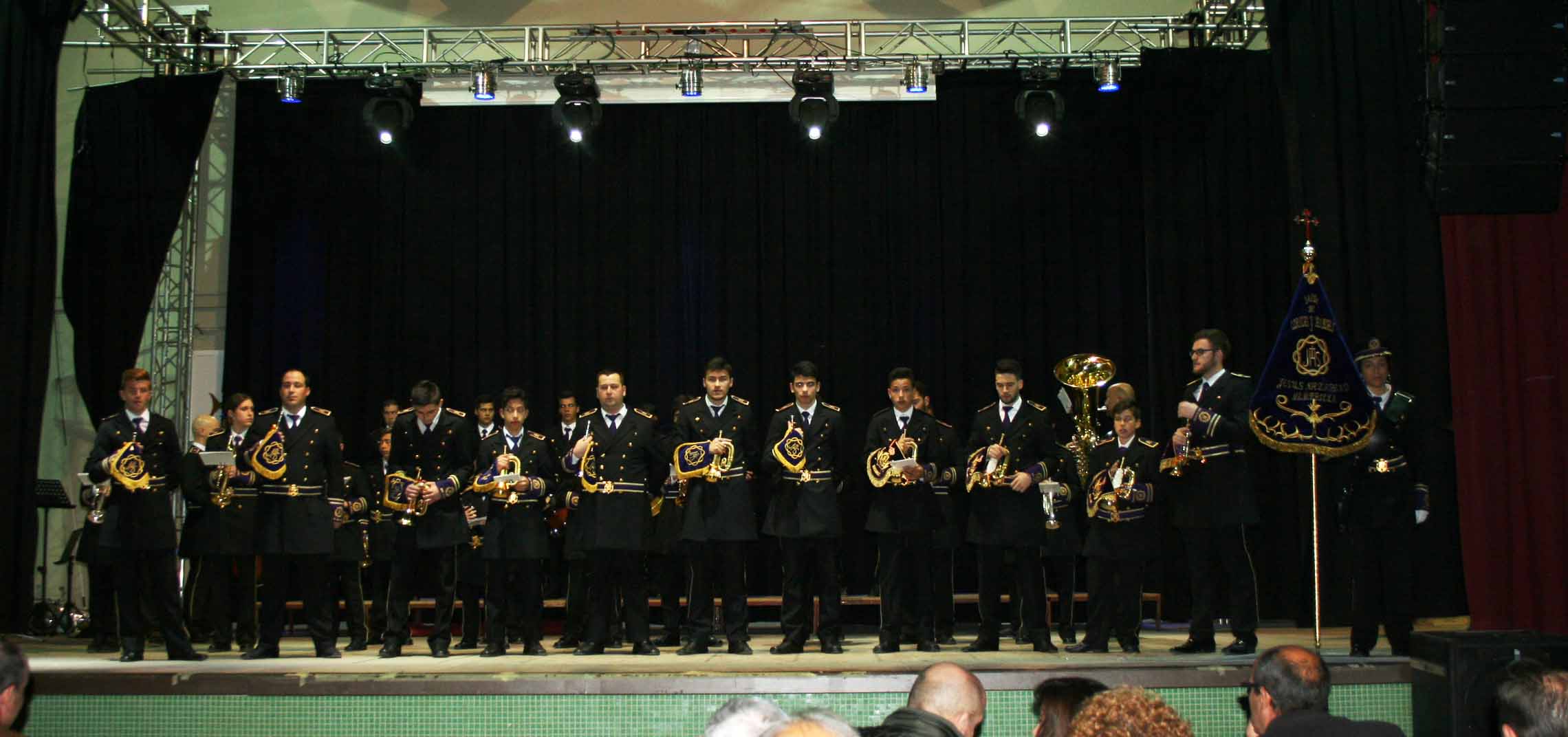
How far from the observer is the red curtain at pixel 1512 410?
28.4 feet

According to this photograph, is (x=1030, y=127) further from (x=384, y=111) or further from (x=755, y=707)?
(x=755, y=707)

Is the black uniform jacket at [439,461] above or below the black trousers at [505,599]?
above

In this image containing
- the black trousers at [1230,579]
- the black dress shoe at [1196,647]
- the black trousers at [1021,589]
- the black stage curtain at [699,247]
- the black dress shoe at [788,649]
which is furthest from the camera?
the black stage curtain at [699,247]

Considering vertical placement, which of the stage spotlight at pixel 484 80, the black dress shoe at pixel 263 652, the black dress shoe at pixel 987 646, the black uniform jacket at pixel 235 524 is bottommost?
the black dress shoe at pixel 987 646

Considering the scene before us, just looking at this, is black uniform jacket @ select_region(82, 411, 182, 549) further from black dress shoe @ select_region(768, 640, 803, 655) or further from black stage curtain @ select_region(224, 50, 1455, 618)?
black stage curtain @ select_region(224, 50, 1455, 618)

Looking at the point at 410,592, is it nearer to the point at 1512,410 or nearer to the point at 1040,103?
the point at 1040,103

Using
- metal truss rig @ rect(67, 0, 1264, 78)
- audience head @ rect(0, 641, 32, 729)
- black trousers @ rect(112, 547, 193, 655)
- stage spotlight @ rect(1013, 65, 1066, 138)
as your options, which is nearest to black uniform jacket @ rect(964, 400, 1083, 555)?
stage spotlight @ rect(1013, 65, 1066, 138)

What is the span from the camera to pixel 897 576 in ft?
27.4

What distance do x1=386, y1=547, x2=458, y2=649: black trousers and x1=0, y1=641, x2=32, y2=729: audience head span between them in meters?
4.70

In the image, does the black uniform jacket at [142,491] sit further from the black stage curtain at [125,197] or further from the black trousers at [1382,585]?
the black trousers at [1382,585]

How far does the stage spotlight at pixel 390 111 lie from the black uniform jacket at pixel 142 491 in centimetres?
420

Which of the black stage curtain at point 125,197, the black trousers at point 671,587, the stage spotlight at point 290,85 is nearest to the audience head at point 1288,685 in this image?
the black trousers at point 671,587

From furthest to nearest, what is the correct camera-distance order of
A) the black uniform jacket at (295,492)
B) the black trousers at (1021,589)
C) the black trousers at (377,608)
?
the black trousers at (377,608) → the black trousers at (1021,589) → the black uniform jacket at (295,492)

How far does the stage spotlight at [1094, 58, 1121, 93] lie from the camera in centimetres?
1123
